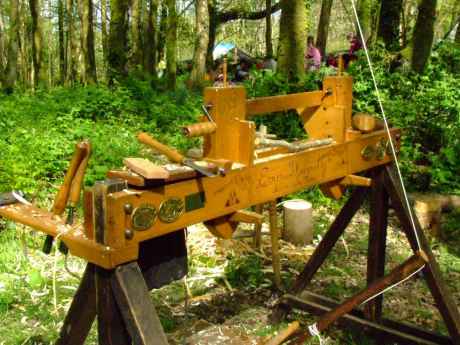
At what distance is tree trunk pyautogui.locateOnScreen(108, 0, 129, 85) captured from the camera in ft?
41.2

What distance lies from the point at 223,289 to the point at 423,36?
5.26 meters

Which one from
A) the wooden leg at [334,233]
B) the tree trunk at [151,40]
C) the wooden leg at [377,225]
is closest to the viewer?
the wooden leg at [377,225]

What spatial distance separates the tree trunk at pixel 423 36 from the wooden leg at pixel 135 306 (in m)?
6.79

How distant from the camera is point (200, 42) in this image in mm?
14477

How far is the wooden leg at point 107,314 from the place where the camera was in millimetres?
2035

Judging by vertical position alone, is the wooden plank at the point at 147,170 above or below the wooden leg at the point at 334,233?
above

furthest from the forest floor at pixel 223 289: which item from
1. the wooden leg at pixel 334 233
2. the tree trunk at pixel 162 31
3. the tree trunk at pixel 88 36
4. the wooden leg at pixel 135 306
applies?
the tree trunk at pixel 162 31

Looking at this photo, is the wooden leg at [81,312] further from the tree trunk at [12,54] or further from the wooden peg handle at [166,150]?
the tree trunk at [12,54]

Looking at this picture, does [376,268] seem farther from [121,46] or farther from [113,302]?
[121,46]

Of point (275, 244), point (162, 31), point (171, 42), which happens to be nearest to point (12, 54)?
point (171, 42)

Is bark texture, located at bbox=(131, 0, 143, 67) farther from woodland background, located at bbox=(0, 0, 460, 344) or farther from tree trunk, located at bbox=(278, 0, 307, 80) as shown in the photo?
tree trunk, located at bbox=(278, 0, 307, 80)

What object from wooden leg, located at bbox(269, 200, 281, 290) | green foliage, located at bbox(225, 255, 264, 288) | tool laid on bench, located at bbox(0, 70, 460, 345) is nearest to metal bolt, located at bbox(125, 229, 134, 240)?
tool laid on bench, located at bbox(0, 70, 460, 345)

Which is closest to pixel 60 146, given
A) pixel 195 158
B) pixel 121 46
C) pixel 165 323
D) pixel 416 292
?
pixel 165 323

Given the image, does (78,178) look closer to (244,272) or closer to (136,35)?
(244,272)
